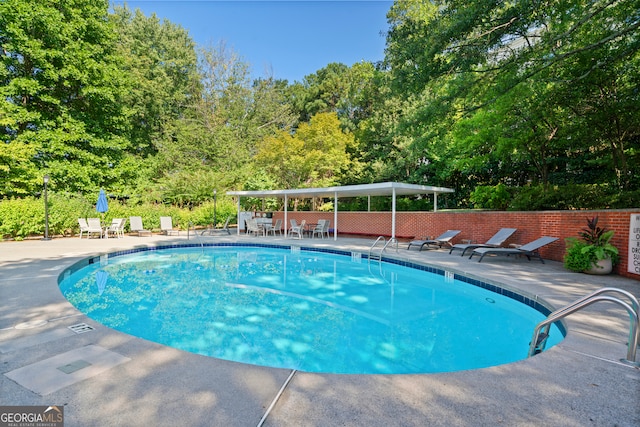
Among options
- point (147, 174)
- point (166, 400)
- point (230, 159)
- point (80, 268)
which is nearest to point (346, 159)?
point (230, 159)

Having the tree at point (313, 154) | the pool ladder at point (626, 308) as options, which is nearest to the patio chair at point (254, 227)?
the tree at point (313, 154)

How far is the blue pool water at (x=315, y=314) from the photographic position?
3781mm

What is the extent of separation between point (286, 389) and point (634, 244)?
7.08 meters

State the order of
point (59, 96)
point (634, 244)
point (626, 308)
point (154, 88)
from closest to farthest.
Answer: point (626, 308), point (634, 244), point (59, 96), point (154, 88)

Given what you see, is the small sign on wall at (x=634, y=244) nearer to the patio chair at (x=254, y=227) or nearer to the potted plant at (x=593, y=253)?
the potted plant at (x=593, y=253)

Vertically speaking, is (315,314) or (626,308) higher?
(626,308)

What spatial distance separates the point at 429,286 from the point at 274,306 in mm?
3366

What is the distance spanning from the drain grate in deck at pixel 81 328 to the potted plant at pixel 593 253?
326 inches

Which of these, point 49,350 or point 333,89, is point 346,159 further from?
point 49,350

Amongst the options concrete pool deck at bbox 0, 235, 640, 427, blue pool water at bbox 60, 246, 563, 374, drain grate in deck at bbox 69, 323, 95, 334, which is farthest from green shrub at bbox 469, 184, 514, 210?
drain grate in deck at bbox 69, 323, 95, 334

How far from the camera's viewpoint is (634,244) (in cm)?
591

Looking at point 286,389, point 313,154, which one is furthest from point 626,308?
point 313,154

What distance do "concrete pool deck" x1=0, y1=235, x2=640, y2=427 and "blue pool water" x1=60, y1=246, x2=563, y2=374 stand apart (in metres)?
1.12

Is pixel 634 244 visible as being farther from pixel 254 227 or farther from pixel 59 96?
pixel 59 96
